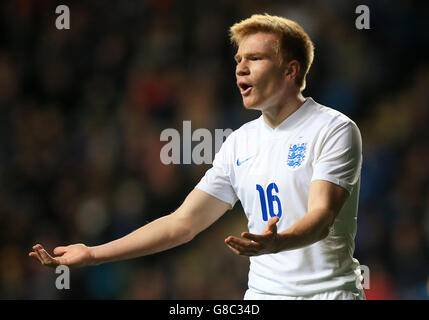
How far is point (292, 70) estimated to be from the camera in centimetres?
319

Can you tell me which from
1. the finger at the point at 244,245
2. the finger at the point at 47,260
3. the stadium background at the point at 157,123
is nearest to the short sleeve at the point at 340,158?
the finger at the point at 244,245

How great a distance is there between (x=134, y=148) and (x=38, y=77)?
1.24 m

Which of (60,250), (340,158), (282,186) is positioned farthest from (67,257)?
(340,158)

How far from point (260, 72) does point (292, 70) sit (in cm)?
17

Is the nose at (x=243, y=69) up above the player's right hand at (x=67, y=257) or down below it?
above

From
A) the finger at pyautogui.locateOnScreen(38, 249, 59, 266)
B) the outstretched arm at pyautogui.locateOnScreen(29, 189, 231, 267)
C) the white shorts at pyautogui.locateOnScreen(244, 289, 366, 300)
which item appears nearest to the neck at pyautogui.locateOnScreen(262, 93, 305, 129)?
the outstretched arm at pyautogui.locateOnScreen(29, 189, 231, 267)

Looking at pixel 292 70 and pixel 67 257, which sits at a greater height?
pixel 292 70

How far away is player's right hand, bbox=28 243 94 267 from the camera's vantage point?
2.79m

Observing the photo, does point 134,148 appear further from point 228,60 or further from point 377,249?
point 377,249

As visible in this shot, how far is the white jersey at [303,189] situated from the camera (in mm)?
2836

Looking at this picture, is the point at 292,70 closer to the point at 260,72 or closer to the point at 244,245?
the point at 260,72

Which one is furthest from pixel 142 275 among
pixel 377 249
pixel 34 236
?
pixel 377 249

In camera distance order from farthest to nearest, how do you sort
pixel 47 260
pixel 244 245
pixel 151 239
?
pixel 151 239 → pixel 47 260 → pixel 244 245

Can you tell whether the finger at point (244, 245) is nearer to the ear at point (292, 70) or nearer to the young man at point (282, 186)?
the young man at point (282, 186)
